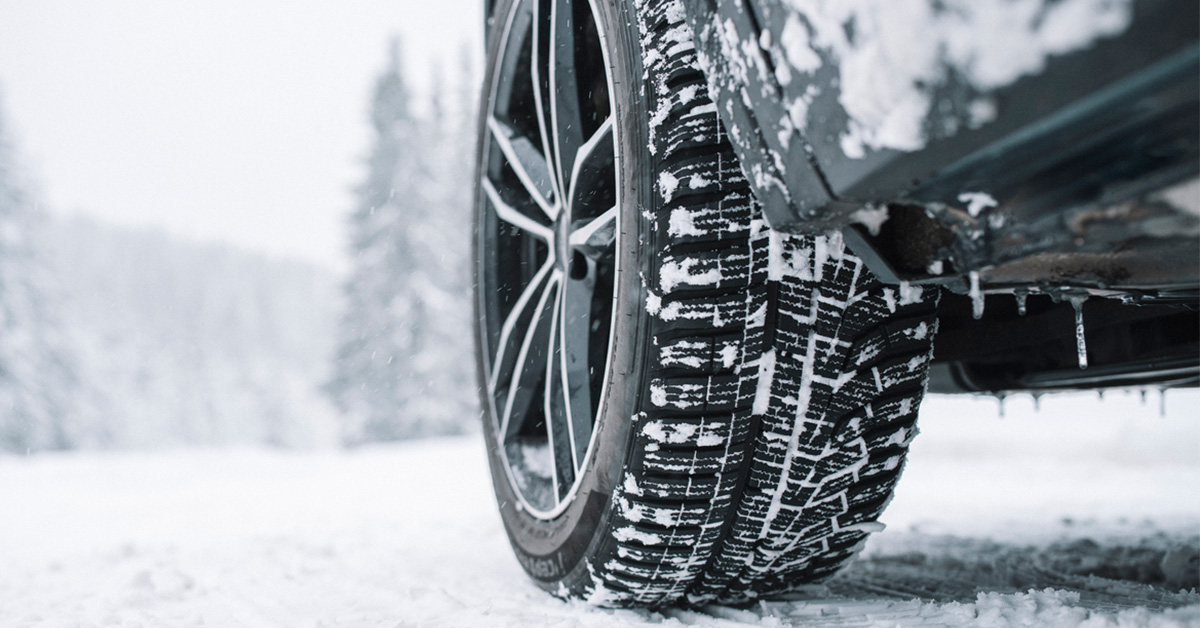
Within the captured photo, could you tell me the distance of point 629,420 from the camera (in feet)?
4.22

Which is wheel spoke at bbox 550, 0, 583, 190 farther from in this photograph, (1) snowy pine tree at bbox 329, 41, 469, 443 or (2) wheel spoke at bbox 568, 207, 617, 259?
(1) snowy pine tree at bbox 329, 41, 469, 443

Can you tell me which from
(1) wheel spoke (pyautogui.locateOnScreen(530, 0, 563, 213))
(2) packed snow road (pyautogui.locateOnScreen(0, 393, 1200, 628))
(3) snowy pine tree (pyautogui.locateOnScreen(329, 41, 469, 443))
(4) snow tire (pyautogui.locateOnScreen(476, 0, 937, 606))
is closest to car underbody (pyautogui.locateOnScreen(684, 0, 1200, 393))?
(4) snow tire (pyautogui.locateOnScreen(476, 0, 937, 606))

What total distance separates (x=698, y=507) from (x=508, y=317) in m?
0.94

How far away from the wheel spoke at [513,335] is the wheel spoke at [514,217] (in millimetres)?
111

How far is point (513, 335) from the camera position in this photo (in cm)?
206

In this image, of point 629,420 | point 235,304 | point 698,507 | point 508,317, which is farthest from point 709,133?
point 235,304

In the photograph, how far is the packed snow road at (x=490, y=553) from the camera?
5.00 ft

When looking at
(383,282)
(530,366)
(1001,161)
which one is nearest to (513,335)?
(530,366)

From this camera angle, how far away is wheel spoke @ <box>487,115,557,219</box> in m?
1.84

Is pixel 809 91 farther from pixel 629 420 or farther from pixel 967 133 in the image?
pixel 629 420

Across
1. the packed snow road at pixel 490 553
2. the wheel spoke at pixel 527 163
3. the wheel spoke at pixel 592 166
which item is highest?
the wheel spoke at pixel 527 163

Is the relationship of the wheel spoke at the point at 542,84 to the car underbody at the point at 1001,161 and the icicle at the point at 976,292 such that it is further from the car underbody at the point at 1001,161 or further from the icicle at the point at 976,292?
the icicle at the point at 976,292

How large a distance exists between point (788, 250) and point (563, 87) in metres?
0.75

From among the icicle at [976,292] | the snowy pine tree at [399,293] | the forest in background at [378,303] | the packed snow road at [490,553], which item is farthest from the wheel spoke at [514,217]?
the snowy pine tree at [399,293]
